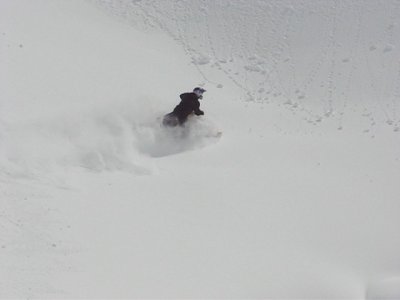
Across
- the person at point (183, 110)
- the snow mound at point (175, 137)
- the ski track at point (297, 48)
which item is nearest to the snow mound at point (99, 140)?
the snow mound at point (175, 137)

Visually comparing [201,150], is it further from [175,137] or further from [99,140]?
[99,140]

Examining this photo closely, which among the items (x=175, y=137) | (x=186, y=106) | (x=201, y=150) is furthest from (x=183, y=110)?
(x=201, y=150)

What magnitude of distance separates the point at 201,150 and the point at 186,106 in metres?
0.87

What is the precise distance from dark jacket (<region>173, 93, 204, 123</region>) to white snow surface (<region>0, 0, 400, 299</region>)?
0.88 feet

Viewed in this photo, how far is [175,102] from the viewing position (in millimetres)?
13180

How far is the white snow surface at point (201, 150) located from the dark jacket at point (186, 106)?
Answer: 268mm

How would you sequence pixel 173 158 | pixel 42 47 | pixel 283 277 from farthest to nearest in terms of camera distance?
pixel 42 47
pixel 173 158
pixel 283 277

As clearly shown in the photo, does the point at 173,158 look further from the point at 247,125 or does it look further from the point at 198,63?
the point at 198,63

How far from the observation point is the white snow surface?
777cm

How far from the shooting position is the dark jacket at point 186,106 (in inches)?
464

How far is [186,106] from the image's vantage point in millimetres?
11789

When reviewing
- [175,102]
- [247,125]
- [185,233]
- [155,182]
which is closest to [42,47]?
[175,102]

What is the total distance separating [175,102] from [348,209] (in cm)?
477

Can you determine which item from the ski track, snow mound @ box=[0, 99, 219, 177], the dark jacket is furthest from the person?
the ski track
